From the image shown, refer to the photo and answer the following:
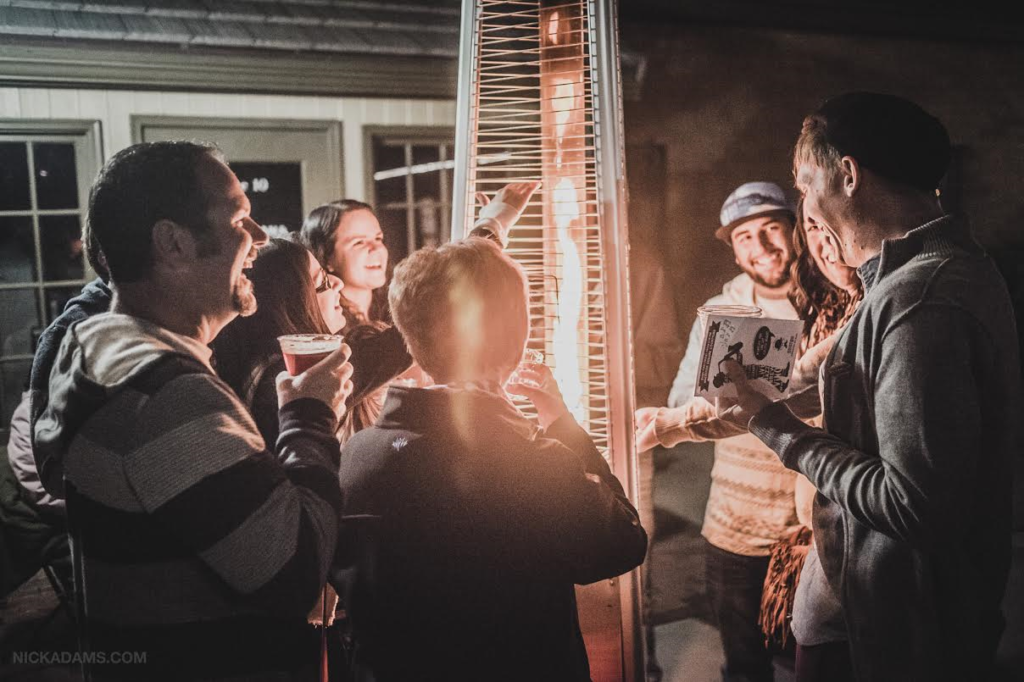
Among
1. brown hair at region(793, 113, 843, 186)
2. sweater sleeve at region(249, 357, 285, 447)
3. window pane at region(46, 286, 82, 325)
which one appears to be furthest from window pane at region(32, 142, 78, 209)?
brown hair at region(793, 113, 843, 186)

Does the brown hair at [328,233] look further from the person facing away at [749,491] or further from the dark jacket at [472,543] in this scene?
the dark jacket at [472,543]

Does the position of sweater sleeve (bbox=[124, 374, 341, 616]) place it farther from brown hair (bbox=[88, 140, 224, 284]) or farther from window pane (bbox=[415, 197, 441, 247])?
window pane (bbox=[415, 197, 441, 247])

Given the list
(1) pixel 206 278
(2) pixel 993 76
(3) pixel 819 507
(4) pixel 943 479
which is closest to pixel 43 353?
(1) pixel 206 278

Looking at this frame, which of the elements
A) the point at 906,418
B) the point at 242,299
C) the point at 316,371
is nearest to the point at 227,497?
the point at 316,371

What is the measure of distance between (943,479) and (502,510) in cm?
80

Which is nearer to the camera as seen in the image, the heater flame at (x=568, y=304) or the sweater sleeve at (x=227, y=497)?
the sweater sleeve at (x=227, y=497)

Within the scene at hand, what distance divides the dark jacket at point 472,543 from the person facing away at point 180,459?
13 centimetres

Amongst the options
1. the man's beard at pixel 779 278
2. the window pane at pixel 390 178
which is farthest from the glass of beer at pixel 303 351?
the window pane at pixel 390 178

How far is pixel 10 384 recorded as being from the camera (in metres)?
4.75

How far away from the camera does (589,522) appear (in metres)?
1.33

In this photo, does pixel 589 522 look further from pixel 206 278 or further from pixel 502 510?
pixel 206 278

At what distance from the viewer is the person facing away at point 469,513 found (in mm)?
1310

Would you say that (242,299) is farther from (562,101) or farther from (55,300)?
(55,300)

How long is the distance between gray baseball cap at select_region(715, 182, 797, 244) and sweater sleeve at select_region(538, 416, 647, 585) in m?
2.08
